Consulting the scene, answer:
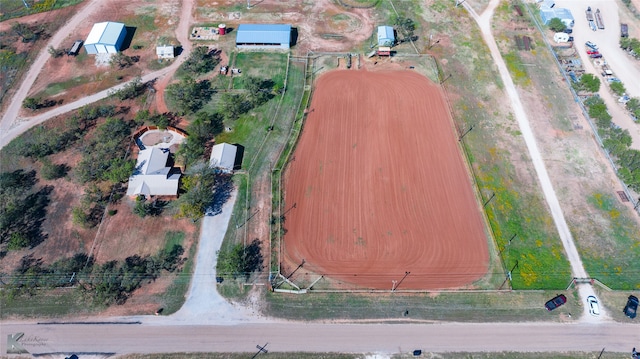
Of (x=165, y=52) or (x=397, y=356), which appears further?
(x=165, y=52)

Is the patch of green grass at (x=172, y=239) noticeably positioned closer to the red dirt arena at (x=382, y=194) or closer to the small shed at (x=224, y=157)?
the small shed at (x=224, y=157)

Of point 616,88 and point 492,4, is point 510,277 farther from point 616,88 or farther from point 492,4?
point 492,4

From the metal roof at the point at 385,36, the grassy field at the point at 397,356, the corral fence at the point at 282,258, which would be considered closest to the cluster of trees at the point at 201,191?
the corral fence at the point at 282,258

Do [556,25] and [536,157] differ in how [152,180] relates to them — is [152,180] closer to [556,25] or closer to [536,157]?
[536,157]

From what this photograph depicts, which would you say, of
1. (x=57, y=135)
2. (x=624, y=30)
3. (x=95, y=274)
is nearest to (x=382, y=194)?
(x=95, y=274)

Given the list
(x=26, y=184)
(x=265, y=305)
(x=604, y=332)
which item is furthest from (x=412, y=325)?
(x=26, y=184)

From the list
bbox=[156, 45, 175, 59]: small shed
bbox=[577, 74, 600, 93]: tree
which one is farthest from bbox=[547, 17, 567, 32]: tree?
bbox=[156, 45, 175, 59]: small shed

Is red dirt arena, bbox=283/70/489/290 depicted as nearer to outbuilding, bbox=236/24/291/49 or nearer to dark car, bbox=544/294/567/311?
dark car, bbox=544/294/567/311
